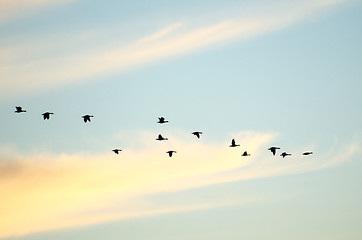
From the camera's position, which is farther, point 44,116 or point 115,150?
point 115,150

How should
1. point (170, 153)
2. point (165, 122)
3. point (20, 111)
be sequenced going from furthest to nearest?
point (170, 153) → point (165, 122) → point (20, 111)

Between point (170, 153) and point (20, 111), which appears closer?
point (20, 111)

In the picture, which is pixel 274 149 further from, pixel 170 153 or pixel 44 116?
pixel 44 116

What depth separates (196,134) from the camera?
195 m

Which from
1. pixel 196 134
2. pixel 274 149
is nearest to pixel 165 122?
pixel 196 134

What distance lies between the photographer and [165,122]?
185625mm

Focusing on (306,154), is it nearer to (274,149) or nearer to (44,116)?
(274,149)

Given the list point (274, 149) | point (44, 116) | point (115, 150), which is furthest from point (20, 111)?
point (274, 149)

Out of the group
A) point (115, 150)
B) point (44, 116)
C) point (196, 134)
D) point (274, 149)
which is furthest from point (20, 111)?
point (274, 149)

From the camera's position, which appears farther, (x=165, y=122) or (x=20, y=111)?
(x=165, y=122)

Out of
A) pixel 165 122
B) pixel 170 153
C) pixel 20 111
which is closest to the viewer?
pixel 20 111

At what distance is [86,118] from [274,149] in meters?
40.8

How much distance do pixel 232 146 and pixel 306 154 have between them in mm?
15728

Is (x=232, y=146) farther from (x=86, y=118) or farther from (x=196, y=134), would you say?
(x=86, y=118)
